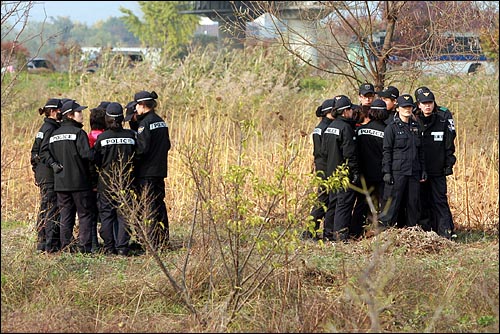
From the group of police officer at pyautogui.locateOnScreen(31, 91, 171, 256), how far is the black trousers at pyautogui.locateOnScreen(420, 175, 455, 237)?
10.3ft

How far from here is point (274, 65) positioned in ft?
64.2

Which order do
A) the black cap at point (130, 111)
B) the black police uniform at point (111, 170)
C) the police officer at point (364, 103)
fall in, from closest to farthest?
1. the black police uniform at point (111, 170)
2. the black cap at point (130, 111)
3. the police officer at point (364, 103)

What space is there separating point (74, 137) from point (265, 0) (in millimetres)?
3773

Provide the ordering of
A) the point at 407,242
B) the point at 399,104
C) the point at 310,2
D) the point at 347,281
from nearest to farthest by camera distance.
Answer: the point at 347,281 → the point at 407,242 → the point at 399,104 → the point at 310,2

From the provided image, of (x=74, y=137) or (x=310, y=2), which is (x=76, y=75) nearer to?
(x=310, y=2)

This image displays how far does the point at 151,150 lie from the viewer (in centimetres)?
985

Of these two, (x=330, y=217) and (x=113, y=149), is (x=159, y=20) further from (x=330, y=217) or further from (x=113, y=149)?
(x=113, y=149)

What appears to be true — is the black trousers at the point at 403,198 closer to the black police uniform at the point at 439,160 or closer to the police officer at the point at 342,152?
the black police uniform at the point at 439,160

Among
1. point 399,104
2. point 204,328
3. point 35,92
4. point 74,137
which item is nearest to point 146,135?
point 74,137

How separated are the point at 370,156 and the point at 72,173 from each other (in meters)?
3.48

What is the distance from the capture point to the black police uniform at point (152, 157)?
970cm

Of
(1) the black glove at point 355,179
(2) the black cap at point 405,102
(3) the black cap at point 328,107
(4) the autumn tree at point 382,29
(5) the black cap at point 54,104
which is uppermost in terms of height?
(4) the autumn tree at point 382,29

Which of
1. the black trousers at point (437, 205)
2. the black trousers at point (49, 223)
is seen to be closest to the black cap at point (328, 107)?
the black trousers at point (437, 205)

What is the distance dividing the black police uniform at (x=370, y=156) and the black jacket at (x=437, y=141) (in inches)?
20.0
